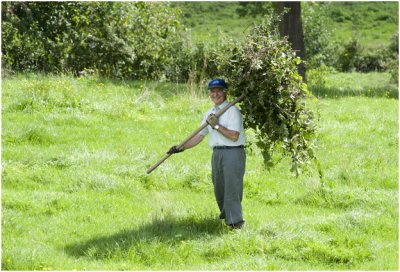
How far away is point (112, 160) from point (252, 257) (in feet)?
14.0

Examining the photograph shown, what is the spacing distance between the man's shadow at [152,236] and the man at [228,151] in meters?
0.31

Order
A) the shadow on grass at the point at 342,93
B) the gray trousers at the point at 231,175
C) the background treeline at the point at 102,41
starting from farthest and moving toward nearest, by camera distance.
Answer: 1. the background treeline at the point at 102,41
2. the shadow on grass at the point at 342,93
3. the gray trousers at the point at 231,175

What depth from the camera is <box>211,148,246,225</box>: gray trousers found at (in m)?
6.30

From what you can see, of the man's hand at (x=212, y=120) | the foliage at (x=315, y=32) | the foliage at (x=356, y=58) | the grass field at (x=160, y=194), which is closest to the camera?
the grass field at (x=160, y=194)

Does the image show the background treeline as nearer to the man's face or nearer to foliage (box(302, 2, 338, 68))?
foliage (box(302, 2, 338, 68))

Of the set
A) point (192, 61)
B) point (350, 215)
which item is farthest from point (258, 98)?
point (192, 61)

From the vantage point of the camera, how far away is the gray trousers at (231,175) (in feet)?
20.7

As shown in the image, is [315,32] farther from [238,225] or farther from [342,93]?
[238,225]

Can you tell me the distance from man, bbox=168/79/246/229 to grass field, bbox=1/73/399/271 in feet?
1.01

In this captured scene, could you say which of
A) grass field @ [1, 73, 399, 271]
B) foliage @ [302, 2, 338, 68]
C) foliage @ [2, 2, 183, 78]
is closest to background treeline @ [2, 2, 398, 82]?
foliage @ [2, 2, 183, 78]

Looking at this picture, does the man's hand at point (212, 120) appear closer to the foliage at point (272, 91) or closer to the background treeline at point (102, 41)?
the foliage at point (272, 91)

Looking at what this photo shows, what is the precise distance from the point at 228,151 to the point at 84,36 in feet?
43.6

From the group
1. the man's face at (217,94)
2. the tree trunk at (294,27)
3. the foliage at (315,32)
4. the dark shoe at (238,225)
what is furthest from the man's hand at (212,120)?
the foliage at (315,32)

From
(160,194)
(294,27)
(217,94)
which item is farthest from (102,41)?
(217,94)
